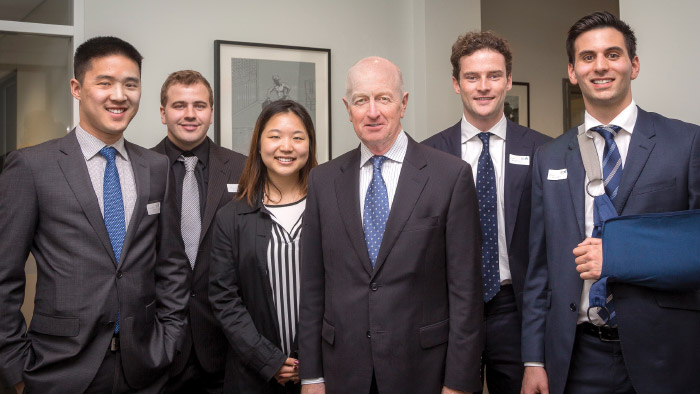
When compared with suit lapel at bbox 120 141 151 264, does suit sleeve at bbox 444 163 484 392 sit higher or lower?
lower

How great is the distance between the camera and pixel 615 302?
1877 millimetres

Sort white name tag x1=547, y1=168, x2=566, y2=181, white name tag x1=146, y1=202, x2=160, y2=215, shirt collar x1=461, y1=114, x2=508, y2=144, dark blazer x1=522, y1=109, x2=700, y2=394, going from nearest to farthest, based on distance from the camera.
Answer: dark blazer x1=522, y1=109, x2=700, y2=394 < white name tag x1=547, y1=168, x2=566, y2=181 < white name tag x1=146, y1=202, x2=160, y2=215 < shirt collar x1=461, y1=114, x2=508, y2=144

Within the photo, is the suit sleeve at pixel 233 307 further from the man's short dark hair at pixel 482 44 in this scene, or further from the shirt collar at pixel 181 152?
the man's short dark hair at pixel 482 44

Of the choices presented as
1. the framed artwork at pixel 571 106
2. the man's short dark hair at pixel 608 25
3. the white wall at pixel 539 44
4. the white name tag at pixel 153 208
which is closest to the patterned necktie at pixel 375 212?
the white name tag at pixel 153 208

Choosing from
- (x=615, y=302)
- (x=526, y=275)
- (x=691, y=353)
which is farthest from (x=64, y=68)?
(x=691, y=353)

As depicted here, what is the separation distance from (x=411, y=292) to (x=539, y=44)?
4804 millimetres

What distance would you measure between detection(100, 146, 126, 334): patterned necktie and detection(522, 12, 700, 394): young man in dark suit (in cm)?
147

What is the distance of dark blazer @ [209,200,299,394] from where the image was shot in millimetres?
2307

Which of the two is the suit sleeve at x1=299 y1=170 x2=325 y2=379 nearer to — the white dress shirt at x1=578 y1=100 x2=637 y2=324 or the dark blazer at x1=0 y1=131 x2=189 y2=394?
the dark blazer at x1=0 y1=131 x2=189 y2=394

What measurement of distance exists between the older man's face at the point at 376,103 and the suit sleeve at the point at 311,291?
309 mm

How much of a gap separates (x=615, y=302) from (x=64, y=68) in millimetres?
3411

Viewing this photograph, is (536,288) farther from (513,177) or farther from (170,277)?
(170,277)

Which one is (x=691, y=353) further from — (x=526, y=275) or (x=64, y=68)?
(x=64, y=68)

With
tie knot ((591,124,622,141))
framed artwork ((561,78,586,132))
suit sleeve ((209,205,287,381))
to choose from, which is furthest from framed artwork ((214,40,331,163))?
framed artwork ((561,78,586,132))
